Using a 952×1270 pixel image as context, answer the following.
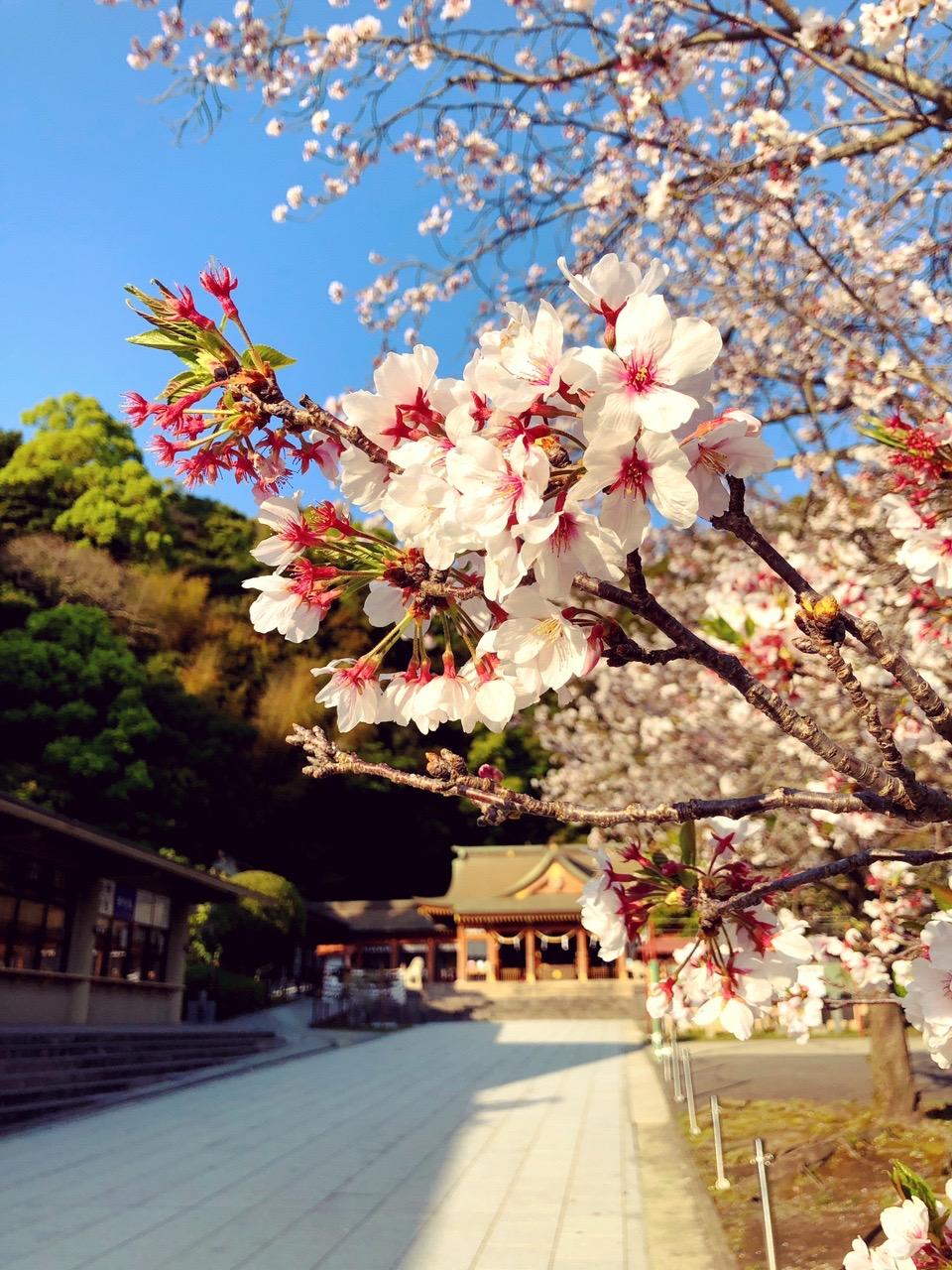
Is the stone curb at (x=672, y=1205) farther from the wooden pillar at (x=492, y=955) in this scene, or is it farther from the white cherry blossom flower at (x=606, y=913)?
the wooden pillar at (x=492, y=955)

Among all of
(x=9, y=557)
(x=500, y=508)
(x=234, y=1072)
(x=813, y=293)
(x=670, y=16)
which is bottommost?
(x=234, y=1072)

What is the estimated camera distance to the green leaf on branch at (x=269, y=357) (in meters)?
1.45

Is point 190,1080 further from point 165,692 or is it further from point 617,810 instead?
point 165,692

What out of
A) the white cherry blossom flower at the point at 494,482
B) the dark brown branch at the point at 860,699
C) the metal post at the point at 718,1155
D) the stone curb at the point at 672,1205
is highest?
the white cherry blossom flower at the point at 494,482

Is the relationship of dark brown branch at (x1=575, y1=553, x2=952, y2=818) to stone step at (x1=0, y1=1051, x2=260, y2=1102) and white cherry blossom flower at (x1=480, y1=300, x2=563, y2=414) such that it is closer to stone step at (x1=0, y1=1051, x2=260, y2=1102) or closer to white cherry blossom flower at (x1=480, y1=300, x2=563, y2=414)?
white cherry blossom flower at (x1=480, y1=300, x2=563, y2=414)

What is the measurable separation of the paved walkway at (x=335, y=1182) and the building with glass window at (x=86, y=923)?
158 inches

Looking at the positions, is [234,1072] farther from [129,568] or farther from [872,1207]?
[129,568]

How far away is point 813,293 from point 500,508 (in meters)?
7.79

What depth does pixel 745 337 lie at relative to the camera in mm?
8867

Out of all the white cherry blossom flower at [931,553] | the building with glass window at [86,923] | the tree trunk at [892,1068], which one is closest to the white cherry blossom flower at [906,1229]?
the white cherry blossom flower at [931,553]

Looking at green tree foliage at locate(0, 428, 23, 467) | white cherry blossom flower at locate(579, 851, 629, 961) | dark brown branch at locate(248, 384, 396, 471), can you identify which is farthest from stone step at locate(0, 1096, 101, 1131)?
green tree foliage at locate(0, 428, 23, 467)

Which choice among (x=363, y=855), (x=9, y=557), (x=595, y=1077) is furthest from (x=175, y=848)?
(x=595, y=1077)

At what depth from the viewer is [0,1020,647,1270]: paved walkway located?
465 centimetres

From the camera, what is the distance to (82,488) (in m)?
32.9
